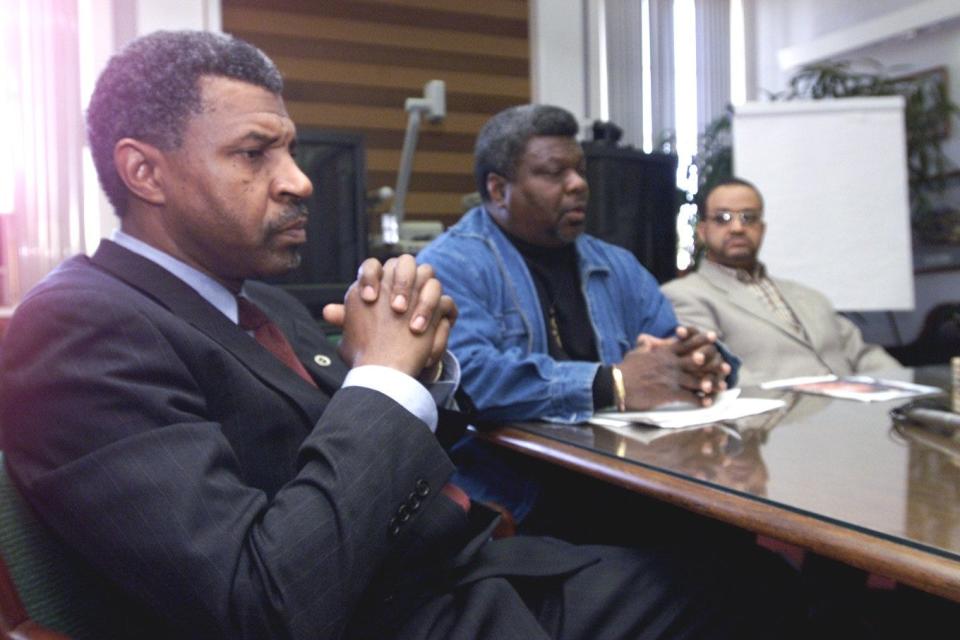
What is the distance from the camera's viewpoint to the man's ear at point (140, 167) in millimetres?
1113

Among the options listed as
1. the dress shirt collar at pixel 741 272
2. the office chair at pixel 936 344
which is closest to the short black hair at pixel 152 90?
the dress shirt collar at pixel 741 272

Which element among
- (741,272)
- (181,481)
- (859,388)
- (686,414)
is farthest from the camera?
(741,272)

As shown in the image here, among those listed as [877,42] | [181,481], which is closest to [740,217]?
[181,481]

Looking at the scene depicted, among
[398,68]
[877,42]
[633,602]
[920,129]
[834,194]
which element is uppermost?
[877,42]

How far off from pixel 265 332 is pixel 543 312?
0.92m

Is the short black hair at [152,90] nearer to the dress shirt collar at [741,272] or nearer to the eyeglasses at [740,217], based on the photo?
the dress shirt collar at [741,272]

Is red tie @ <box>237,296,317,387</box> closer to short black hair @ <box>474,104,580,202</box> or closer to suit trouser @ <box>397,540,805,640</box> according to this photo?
suit trouser @ <box>397,540,805,640</box>

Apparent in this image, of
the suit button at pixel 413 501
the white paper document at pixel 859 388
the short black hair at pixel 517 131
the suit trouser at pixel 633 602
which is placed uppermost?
the short black hair at pixel 517 131

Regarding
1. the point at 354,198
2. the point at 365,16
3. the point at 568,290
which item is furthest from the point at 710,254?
the point at 365,16

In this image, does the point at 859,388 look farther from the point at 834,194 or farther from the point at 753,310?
the point at 834,194

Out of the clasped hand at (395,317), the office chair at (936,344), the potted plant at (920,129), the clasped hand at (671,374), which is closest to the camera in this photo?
the clasped hand at (395,317)

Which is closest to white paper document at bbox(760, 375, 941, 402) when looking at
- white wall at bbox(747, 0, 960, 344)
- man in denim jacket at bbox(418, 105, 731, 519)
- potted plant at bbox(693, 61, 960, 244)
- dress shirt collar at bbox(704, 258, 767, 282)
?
man in denim jacket at bbox(418, 105, 731, 519)

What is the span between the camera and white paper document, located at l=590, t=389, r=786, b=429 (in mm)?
1429

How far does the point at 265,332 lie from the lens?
1.20 meters
